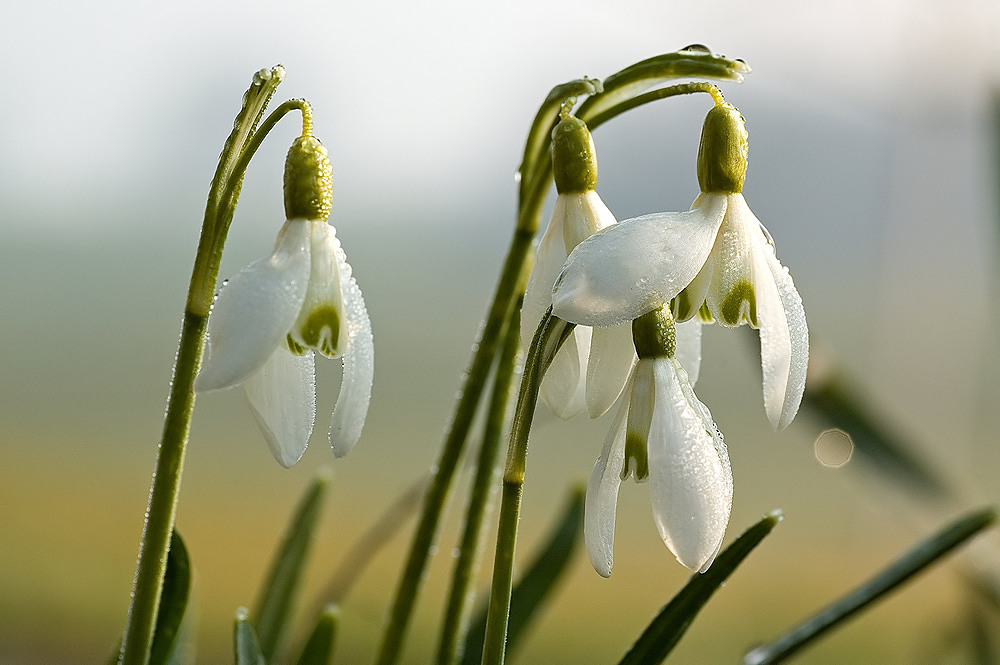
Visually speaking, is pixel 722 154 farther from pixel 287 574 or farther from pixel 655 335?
pixel 287 574

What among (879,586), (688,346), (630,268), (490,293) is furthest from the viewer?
(490,293)

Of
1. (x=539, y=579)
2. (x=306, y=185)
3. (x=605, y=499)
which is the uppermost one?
(x=306, y=185)

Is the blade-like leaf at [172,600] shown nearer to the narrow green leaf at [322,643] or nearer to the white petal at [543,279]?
the narrow green leaf at [322,643]

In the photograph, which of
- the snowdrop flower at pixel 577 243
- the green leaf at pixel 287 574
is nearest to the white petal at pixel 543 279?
the snowdrop flower at pixel 577 243

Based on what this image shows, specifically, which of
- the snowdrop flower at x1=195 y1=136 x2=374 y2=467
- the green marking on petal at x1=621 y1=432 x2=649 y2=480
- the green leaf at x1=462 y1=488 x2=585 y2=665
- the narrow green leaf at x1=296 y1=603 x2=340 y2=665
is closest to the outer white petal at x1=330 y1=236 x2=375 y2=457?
the snowdrop flower at x1=195 y1=136 x2=374 y2=467

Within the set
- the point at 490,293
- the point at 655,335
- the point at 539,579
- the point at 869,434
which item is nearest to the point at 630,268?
the point at 655,335

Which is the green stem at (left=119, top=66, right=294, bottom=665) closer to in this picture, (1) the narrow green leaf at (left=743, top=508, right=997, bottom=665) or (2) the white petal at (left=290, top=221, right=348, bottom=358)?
(2) the white petal at (left=290, top=221, right=348, bottom=358)
